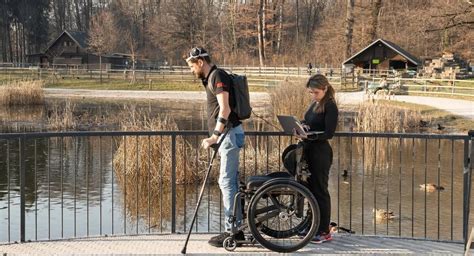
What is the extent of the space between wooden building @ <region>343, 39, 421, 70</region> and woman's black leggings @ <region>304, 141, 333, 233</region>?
44422mm

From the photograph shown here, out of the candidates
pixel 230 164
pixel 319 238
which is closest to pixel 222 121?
pixel 230 164

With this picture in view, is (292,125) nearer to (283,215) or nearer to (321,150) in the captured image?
(321,150)

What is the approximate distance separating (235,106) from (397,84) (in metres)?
36.3

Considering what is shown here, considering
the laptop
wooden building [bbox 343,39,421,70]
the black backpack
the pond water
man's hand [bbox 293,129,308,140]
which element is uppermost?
wooden building [bbox 343,39,421,70]

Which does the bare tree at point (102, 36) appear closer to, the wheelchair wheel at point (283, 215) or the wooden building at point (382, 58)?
the wooden building at point (382, 58)

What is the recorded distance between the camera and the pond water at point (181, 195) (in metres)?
10.7

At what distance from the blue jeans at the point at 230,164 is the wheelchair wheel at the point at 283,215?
26cm

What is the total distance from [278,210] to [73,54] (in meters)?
73.2

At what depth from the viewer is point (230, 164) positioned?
668 cm

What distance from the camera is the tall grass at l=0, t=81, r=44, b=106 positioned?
119ft

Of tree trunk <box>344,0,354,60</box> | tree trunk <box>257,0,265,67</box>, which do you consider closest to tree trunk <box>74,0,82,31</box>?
tree trunk <box>257,0,265,67</box>

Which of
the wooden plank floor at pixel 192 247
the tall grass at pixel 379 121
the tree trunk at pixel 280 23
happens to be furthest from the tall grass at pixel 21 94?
the tree trunk at pixel 280 23

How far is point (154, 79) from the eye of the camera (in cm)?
5856

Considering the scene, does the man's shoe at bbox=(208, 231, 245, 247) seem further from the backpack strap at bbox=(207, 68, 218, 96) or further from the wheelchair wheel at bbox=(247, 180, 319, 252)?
the backpack strap at bbox=(207, 68, 218, 96)
